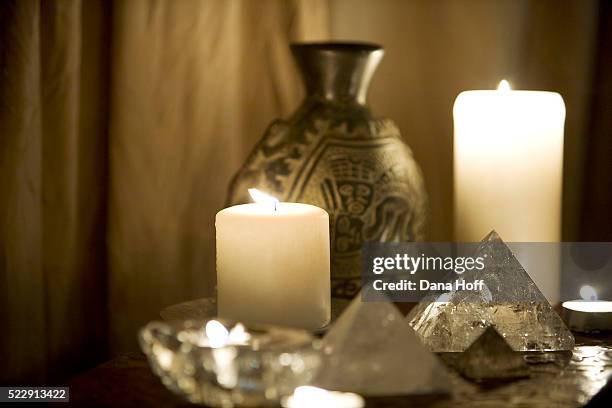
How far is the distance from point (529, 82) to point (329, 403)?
24.0 inches

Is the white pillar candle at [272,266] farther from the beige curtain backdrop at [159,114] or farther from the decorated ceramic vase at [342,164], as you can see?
the beige curtain backdrop at [159,114]

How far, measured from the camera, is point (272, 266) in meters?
0.65

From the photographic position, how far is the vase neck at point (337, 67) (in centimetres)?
76

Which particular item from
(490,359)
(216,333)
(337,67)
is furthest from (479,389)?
(337,67)

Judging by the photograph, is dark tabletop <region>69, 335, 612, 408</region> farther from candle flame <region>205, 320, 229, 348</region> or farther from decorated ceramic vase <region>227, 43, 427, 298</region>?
decorated ceramic vase <region>227, 43, 427, 298</region>

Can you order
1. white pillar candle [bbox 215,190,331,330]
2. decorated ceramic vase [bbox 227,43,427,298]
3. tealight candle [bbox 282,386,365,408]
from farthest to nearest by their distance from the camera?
1. decorated ceramic vase [bbox 227,43,427,298]
2. white pillar candle [bbox 215,190,331,330]
3. tealight candle [bbox 282,386,365,408]

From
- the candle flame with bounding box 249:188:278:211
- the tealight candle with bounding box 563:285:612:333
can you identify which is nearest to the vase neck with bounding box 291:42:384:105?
the candle flame with bounding box 249:188:278:211

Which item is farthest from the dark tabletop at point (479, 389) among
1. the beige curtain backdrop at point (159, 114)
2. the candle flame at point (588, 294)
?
the beige curtain backdrop at point (159, 114)

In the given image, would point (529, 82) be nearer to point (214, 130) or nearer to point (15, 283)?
point (214, 130)

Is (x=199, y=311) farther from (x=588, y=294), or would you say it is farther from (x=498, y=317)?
(x=588, y=294)

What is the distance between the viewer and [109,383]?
0.60 meters

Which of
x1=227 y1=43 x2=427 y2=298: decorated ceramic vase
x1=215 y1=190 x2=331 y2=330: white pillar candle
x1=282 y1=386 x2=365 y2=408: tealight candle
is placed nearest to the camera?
x1=282 y1=386 x2=365 y2=408: tealight candle

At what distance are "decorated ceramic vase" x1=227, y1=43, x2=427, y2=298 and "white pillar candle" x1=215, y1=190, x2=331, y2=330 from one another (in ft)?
0.27

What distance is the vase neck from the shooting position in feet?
2.51
